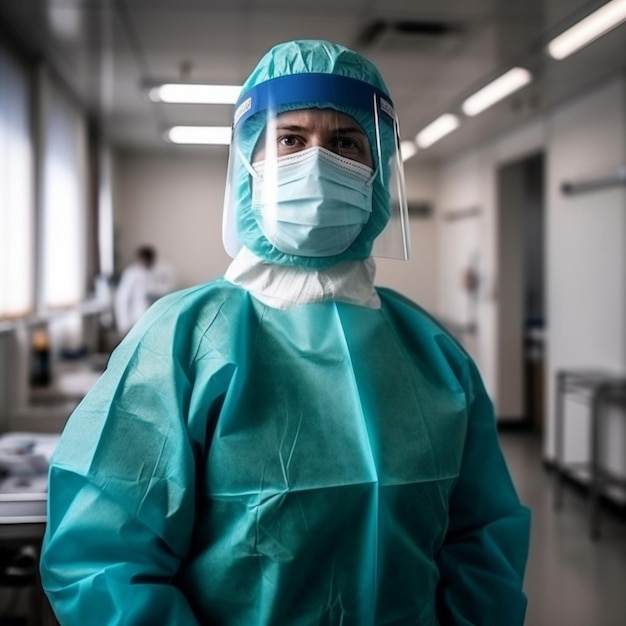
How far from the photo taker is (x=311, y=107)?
36.8 inches

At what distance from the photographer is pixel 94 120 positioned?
435 centimetres

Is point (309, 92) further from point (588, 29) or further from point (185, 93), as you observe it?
point (588, 29)

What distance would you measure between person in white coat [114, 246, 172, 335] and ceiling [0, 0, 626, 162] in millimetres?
545

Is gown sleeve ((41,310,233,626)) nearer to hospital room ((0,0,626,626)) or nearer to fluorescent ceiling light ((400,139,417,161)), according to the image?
hospital room ((0,0,626,626))

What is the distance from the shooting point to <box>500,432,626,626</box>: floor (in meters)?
2.61

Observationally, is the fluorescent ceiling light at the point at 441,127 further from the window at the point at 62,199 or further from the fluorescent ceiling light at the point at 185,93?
the window at the point at 62,199

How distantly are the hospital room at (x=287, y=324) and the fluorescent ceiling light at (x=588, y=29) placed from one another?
0.9 inches

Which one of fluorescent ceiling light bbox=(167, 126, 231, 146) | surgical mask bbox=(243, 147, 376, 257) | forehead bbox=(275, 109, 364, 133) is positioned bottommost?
surgical mask bbox=(243, 147, 376, 257)

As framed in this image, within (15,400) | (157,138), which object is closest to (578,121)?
(157,138)

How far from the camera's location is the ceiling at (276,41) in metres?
2.73

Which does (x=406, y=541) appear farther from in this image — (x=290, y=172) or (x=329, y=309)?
(x=290, y=172)

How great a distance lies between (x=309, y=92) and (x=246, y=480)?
53 centimetres

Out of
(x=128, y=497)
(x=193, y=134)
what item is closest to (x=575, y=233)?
(x=193, y=134)

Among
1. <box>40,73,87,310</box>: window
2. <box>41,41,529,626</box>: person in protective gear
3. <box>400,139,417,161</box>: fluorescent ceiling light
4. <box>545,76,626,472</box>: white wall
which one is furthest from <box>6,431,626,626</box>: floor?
<box>40,73,87,310</box>: window
